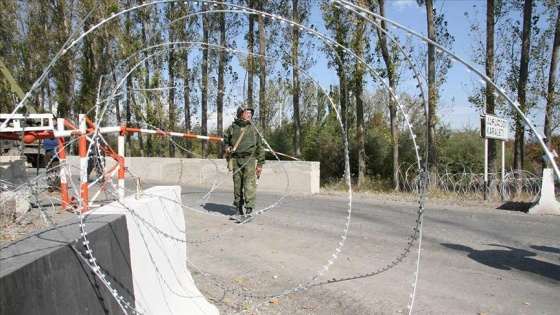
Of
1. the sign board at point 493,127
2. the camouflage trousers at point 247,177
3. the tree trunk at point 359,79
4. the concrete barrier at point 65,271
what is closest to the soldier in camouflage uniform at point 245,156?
the camouflage trousers at point 247,177

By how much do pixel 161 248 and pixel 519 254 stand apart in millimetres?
5210

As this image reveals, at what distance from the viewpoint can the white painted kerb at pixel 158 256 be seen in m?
3.59

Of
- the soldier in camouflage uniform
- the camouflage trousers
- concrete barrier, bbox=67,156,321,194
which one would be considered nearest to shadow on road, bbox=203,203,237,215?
concrete barrier, bbox=67,156,321,194

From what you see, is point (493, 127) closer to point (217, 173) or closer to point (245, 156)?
point (245, 156)

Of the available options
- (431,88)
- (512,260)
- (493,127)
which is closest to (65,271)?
(512,260)

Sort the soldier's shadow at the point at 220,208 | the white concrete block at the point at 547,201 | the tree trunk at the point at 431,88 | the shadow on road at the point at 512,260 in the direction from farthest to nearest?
the tree trunk at the point at 431,88, the white concrete block at the point at 547,201, the soldier's shadow at the point at 220,208, the shadow on road at the point at 512,260

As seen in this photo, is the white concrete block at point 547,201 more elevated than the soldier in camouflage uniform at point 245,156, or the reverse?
the soldier in camouflage uniform at point 245,156

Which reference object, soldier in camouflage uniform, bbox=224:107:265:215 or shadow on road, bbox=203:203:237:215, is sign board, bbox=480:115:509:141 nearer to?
soldier in camouflage uniform, bbox=224:107:265:215

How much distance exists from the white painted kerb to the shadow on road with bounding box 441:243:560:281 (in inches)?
150

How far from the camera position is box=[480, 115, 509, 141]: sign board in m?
13.7

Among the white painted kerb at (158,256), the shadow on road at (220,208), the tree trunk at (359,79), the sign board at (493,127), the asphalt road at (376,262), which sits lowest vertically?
the asphalt road at (376,262)

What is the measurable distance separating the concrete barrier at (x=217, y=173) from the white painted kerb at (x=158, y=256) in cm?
702

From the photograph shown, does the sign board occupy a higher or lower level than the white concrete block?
higher

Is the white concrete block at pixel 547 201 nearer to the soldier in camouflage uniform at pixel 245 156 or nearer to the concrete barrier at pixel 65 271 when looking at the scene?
the soldier in camouflage uniform at pixel 245 156
